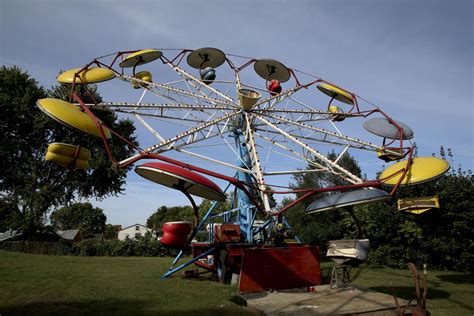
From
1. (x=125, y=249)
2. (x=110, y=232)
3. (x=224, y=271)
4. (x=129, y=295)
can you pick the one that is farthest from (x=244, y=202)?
(x=110, y=232)

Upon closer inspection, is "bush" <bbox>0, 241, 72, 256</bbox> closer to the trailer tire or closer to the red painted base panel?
the trailer tire

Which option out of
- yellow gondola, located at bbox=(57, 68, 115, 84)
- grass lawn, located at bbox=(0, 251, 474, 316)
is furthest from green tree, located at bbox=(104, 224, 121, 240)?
yellow gondola, located at bbox=(57, 68, 115, 84)

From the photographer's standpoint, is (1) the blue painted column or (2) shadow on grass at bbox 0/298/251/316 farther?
(1) the blue painted column

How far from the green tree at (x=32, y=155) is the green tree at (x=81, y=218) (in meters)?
56.5

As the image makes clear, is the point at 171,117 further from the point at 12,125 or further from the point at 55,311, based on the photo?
the point at 12,125

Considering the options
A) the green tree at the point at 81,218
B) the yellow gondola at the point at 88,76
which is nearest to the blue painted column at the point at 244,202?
the yellow gondola at the point at 88,76

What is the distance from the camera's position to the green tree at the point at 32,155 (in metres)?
28.2

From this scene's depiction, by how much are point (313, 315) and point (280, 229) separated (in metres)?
3.48

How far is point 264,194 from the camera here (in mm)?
9555

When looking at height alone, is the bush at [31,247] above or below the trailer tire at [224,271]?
below

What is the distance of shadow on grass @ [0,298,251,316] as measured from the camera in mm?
6710

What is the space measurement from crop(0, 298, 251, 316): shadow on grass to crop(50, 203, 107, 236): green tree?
82802 millimetres

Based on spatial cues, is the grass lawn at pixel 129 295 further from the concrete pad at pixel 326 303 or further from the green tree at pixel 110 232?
the green tree at pixel 110 232

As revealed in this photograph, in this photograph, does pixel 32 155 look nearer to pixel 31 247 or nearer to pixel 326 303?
pixel 31 247
